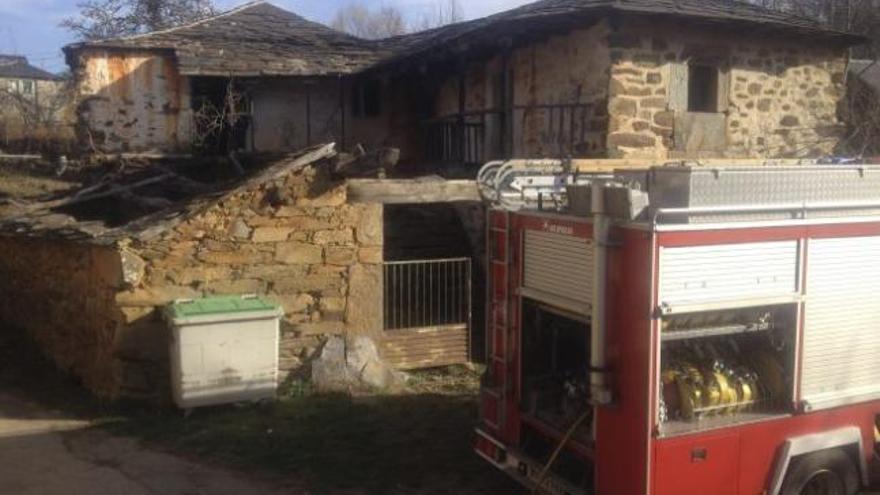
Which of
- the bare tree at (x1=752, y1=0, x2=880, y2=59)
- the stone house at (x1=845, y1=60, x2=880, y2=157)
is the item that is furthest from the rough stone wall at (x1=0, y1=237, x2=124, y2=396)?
the bare tree at (x1=752, y1=0, x2=880, y2=59)

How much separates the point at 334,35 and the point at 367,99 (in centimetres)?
274

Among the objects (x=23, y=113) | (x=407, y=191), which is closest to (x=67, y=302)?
(x=407, y=191)

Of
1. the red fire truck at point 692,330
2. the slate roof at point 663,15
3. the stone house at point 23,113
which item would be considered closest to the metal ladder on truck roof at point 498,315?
the red fire truck at point 692,330

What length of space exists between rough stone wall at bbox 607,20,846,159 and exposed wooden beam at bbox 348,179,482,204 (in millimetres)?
2043

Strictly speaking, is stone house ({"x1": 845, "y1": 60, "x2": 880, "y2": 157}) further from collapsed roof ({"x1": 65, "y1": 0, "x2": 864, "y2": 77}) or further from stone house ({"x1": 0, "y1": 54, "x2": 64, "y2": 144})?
stone house ({"x1": 0, "y1": 54, "x2": 64, "y2": 144})

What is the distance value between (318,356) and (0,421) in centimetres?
338

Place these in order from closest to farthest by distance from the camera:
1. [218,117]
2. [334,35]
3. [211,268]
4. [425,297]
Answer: [211,268], [425,297], [218,117], [334,35]

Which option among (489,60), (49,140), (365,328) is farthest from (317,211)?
(49,140)

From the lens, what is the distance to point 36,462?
757 centimetres

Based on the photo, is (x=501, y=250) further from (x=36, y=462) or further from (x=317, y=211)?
(x=36, y=462)

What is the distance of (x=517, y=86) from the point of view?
501 inches

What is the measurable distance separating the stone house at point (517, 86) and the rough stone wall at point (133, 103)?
0.03 m

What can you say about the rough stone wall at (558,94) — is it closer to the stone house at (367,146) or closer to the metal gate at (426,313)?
the stone house at (367,146)

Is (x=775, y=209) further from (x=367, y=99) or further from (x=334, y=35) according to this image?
(x=334, y=35)
